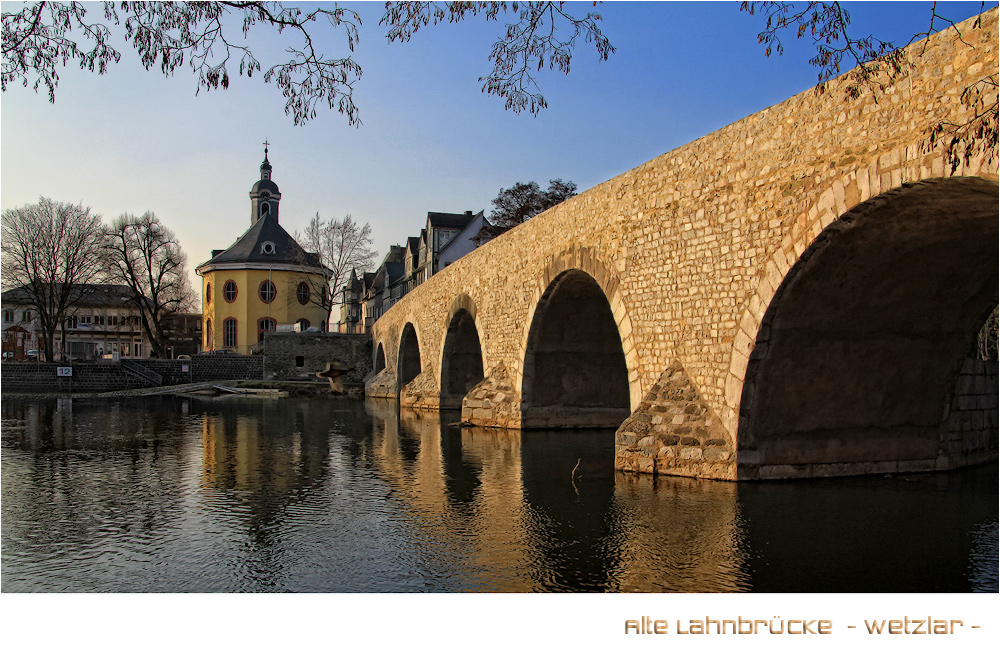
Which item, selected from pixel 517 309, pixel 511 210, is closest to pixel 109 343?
pixel 511 210

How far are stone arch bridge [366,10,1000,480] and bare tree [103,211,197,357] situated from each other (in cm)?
3562

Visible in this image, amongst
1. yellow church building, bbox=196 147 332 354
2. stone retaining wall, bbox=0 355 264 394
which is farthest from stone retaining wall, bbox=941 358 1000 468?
yellow church building, bbox=196 147 332 354

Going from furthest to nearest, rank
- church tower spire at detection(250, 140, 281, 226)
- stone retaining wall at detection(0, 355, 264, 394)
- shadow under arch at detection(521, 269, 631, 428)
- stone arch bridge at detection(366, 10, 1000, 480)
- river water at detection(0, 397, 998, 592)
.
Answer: church tower spire at detection(250, 140, 281, 226), stone retaining wall at detection(0, 355, 264, 394), shadow under arch at detection(521, 269, 631, 428), stone arch bridge at detection(366, 10, 1000, 480), river water at detection(0, 397, 998, 592)

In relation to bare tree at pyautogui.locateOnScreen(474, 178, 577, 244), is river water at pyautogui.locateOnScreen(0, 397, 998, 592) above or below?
below

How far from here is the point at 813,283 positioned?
8.38m

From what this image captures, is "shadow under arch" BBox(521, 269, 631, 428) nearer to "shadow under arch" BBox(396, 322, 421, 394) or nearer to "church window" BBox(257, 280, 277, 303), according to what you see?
"shadow under arch" BBox(396, 322, 421, 394)

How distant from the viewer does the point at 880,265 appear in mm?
8273

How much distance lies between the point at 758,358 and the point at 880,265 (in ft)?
4.92

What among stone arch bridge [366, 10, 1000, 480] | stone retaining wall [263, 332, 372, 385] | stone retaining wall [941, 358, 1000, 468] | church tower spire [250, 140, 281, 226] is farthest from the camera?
church tower spire [250, 140, 281, 226]

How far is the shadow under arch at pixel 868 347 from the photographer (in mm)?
7961

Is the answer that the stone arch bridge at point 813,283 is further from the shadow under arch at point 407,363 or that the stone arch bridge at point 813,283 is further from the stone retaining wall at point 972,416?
the shadow under arch at point 407,363

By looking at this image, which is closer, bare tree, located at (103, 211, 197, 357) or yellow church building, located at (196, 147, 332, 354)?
bare tree, located at (103, 211, 197, 357)

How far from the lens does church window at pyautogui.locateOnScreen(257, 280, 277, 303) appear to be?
170 feet
